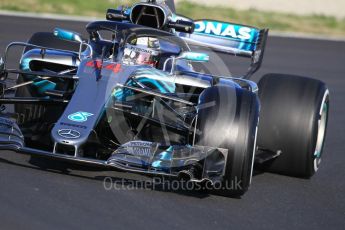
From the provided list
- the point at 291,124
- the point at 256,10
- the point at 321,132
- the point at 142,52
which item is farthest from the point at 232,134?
the point at 256,10

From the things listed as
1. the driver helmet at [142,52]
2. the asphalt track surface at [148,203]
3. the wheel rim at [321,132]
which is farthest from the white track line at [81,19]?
the asphalt track surface at [148,203]

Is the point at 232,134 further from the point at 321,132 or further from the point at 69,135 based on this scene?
the point at 321,132

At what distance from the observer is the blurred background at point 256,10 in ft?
75.2

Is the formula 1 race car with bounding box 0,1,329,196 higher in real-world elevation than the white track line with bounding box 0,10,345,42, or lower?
higher

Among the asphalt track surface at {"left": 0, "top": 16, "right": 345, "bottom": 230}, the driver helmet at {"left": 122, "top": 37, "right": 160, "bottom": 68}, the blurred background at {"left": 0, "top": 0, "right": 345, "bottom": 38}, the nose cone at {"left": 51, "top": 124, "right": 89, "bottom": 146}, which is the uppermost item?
the driver helmet at {"left": 122, "top": 37, "right": 160, "bottom": 68}

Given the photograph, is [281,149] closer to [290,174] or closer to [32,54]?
[290,174]

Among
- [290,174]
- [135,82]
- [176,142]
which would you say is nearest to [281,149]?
[290,174]

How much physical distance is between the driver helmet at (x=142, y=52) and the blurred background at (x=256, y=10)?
13540mm

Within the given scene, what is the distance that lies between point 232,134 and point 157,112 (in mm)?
1035

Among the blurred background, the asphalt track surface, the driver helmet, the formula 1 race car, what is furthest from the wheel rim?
the blurred background

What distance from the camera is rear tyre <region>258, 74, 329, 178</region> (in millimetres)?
7020

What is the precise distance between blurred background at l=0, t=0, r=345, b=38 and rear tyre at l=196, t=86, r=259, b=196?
15.2m

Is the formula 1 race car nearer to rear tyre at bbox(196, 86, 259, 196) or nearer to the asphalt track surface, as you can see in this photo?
rear tyre at bbox(196, 86, 259, 196)

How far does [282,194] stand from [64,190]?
1937 millimetres
